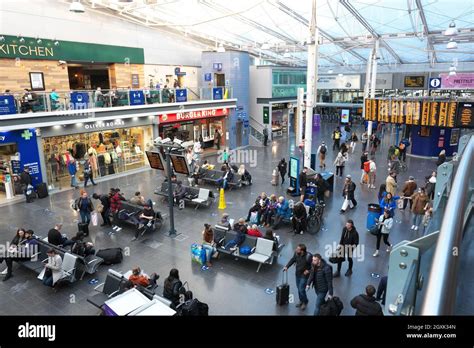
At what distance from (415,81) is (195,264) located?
48.2 metres

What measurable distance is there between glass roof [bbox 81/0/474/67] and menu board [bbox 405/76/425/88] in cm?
764

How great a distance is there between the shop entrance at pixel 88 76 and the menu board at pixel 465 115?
81.1ft

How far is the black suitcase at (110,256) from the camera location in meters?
11.4

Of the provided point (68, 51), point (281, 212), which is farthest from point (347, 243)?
point (68, 51)

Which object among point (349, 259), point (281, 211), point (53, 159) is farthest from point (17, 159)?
point (349, 259)

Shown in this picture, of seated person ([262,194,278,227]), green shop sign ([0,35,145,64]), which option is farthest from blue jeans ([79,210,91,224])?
green shop sign ([0,35,145,64])

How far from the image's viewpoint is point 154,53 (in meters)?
30.2

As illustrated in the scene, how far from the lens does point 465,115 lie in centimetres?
2178

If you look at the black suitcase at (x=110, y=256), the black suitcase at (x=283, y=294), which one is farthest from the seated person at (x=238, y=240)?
the black suitcase at (x=110, y=256)

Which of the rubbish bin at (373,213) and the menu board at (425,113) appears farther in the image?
the menu board at (425,113)

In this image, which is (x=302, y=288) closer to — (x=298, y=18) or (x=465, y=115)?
(x=465, y=115)

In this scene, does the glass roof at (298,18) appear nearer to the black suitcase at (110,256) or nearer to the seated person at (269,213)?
the seated person at (269,213)

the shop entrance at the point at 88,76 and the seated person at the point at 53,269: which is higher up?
the shop entrance at the point at 88,76

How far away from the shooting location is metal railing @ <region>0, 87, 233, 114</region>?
18250 mm
